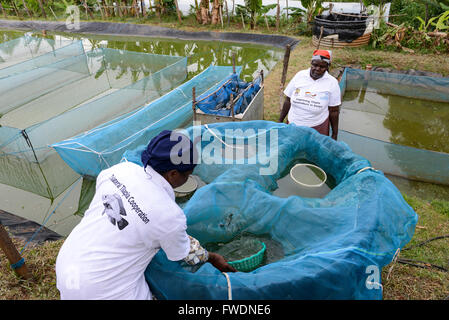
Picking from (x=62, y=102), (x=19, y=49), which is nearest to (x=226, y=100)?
(x=62, y=102)

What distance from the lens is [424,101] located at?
22.4 ft

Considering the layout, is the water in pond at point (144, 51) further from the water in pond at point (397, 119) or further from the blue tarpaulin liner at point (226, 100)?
the water in pond at point (397, 119)

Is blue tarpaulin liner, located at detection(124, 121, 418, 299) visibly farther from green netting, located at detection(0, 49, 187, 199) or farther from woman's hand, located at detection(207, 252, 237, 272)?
green netting, located at detection(0, 49, 187, 199)

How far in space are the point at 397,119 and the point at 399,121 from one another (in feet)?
0.29

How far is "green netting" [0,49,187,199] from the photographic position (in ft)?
14.1

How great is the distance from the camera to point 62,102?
24.4 feet

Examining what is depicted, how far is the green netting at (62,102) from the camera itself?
4301 mm

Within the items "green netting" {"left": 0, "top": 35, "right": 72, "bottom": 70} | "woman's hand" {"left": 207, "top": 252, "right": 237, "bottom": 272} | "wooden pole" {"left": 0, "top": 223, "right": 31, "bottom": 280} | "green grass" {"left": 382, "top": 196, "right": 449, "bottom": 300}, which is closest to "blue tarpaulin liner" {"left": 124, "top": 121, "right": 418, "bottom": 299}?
"woman's hand" {"left": 207, "top": 252, "right": 237, "bottom": 272}

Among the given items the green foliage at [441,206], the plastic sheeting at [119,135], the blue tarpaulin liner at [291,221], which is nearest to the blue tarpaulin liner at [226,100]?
the plastic sheeting at [119,135]

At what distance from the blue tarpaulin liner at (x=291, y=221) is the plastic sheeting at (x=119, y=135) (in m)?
→ 1.22

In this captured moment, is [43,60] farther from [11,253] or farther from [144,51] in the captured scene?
[11,253]
